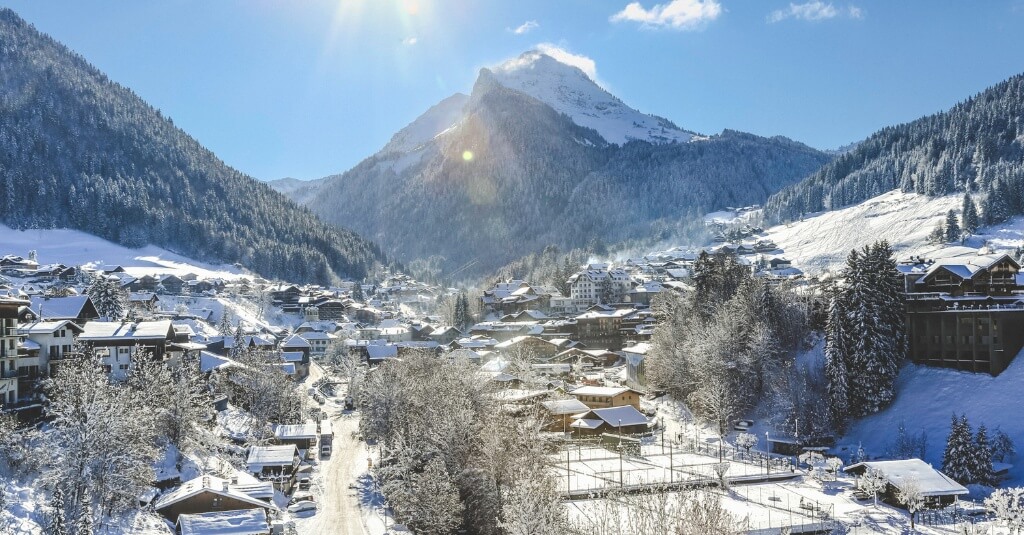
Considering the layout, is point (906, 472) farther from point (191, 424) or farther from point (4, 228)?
point (4, 228)

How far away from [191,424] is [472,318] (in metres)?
80.5

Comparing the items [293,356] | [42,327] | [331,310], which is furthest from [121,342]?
[331,310]

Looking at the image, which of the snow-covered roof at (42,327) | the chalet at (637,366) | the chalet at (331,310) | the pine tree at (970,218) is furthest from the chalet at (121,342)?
the pine tree at (970,218)

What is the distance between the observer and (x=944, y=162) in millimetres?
137625

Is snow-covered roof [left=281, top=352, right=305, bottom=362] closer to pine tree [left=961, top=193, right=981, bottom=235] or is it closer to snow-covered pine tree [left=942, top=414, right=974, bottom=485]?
snow-covered pine tree [left=942, top=414, right=974, bottom=485]

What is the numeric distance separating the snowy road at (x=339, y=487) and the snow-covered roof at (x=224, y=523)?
4341mm

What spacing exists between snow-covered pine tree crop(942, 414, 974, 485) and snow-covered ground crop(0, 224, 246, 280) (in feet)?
397

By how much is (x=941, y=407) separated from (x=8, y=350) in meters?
55.9

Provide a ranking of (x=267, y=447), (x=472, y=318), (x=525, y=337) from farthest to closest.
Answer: (x=472, y=318)
(x=525, y=337)
(x=267, y=447)

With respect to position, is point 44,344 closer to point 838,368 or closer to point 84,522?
point 84,522

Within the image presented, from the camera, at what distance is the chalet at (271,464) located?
44000 millimetres

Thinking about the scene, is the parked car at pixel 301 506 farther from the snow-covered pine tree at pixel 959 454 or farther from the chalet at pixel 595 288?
the chalet at pixel 595 288

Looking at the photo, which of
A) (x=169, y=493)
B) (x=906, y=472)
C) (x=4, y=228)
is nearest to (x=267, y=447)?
(x=169, y=493)

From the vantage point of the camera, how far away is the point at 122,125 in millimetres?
181250
